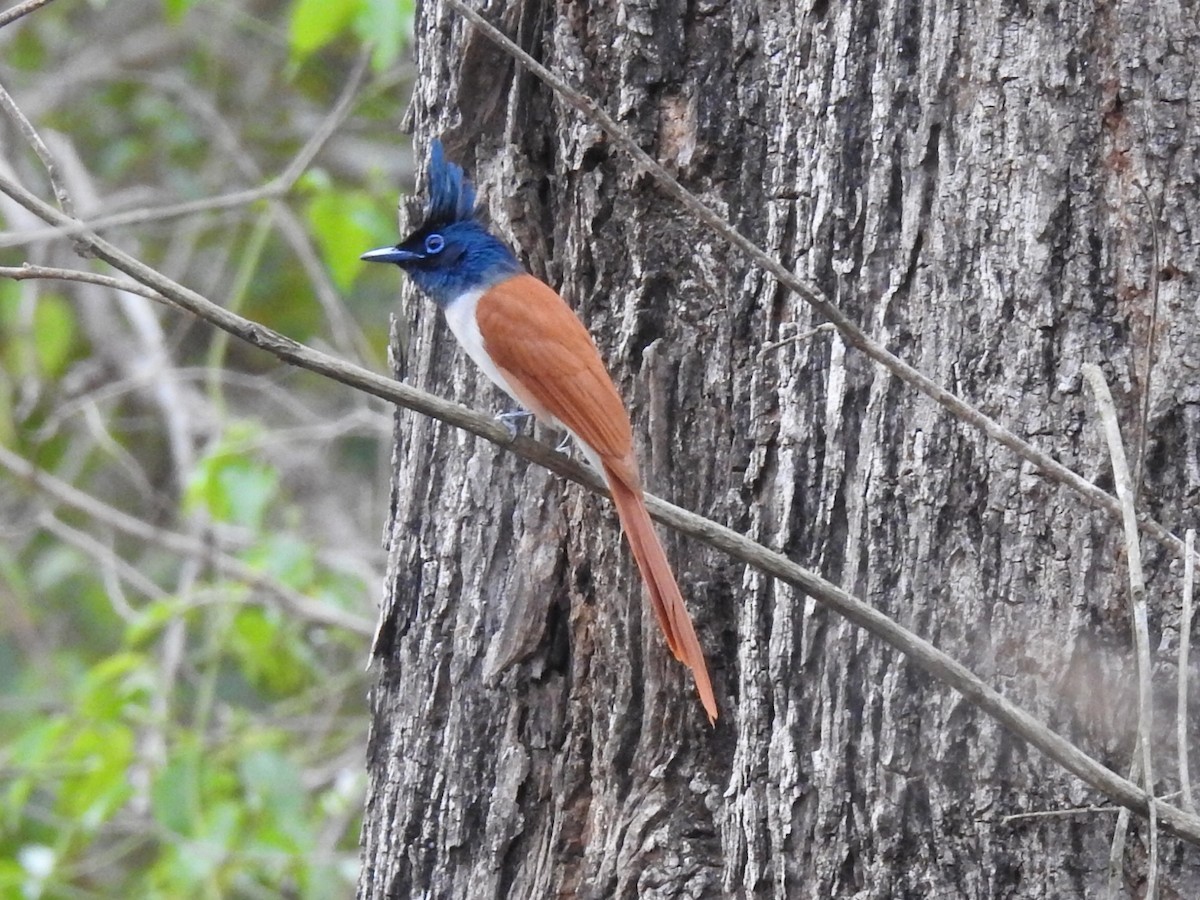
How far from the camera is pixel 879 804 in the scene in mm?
1986

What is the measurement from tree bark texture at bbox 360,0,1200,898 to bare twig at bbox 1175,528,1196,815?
0.16ft

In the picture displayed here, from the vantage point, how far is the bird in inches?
84.3

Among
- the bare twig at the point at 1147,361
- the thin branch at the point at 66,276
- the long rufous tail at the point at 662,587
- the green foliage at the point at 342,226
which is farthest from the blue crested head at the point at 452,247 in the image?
the green foliage at the point at 342,226

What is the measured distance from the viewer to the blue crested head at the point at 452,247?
2518mm

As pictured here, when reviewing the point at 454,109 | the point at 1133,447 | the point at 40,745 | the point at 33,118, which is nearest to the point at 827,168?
the point at 1133,447

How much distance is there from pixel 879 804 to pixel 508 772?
68 cm

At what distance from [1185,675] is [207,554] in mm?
3843

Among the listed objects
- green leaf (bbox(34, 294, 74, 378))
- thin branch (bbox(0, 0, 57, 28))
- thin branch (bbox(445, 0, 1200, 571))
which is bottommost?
thin branch (bbox(445, 0, 1200, 571))

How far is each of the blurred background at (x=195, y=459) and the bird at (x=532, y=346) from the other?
1.21m

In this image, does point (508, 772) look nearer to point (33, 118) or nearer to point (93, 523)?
point (33, 118)

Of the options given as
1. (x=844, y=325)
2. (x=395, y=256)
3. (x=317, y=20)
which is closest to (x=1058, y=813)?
(x=844, y=325)

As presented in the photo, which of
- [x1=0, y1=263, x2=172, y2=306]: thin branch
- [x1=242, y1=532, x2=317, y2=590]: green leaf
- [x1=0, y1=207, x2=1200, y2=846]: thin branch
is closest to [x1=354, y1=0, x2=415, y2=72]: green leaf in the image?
[x1=242, y1=532, x2=317, y2=590]: green leaf

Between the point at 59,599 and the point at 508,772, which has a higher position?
the point at 59,599

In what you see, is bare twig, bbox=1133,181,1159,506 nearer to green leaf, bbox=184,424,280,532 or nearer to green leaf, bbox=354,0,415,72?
green leaf, bbox=354,0,415,72
